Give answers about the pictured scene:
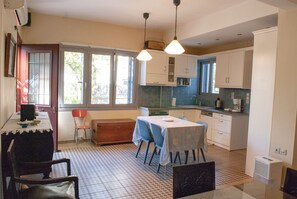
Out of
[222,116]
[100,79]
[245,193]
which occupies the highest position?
[100,79]

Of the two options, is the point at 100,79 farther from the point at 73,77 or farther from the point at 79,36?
the point at 79,36

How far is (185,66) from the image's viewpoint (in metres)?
6.45

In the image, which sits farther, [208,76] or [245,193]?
[208,76]

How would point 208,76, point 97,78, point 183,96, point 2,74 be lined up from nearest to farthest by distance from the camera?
point 2,74
point 97,78
point 208,76
point 183,96

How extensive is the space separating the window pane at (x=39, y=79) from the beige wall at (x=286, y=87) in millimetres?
4237

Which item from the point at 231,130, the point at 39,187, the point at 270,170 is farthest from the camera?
the point at 231,130

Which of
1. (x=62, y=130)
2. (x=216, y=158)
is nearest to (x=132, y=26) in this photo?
(x=62, y=130)

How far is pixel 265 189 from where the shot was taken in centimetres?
201

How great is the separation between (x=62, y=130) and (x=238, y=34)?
4.56 m

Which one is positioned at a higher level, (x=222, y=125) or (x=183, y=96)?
(x=183, y=96)

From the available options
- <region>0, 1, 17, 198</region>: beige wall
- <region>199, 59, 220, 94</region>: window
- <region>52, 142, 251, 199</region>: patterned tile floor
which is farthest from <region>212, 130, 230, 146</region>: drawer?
<region>0, 1, 17, 198</region>: beige wall

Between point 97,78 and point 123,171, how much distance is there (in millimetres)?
2718

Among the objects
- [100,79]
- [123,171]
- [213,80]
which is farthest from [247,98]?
[100,79]

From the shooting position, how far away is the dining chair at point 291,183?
1.87 m
